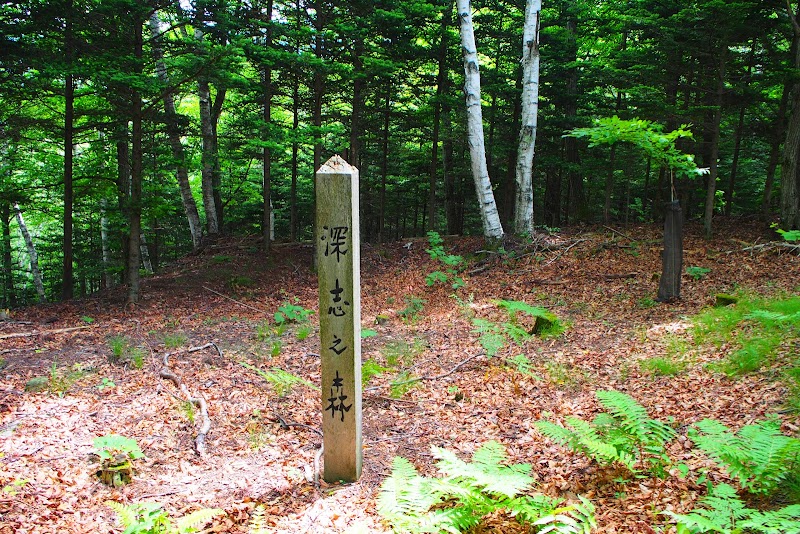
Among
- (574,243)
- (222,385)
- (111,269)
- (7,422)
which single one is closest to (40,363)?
(7,422)

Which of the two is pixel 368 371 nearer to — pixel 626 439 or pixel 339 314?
pixel 339 314

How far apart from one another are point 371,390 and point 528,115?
951 centimetres

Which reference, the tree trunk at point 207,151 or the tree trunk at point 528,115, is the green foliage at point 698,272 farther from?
the tree trunk at point 207,151

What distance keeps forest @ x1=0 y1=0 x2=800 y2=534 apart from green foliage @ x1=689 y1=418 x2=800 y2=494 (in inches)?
0.7

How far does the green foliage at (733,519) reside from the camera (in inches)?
97.8

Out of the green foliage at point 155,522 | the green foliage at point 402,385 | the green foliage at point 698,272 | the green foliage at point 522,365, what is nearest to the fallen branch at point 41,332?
the green foliage at point 402,385

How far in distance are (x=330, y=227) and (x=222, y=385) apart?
3831mm

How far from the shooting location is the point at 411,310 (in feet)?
35.0

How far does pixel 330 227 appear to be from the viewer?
3.98 m

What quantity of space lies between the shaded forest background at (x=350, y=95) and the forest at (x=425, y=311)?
12cm

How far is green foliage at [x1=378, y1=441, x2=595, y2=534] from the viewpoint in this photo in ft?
9.48

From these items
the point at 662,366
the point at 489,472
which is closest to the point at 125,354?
the point at 489,472

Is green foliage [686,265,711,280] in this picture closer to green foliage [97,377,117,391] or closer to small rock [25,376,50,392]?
green foliage [97,377,117,391]

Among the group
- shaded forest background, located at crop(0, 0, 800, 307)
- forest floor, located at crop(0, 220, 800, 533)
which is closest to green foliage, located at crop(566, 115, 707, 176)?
shaded forest background, located at crop(0, 0, 800, 307)
